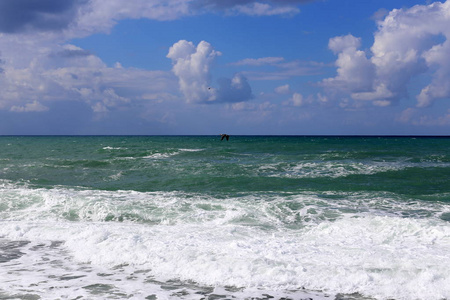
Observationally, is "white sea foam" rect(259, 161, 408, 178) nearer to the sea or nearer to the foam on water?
the sea

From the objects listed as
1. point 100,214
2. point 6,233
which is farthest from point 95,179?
point 6,233

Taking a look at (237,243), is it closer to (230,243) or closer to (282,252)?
(230,243)

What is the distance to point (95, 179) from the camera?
2183cm

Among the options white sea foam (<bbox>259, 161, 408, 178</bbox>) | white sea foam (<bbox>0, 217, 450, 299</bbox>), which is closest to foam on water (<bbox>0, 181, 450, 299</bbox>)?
white sea foam (<bbox>0, 217, 450, 299</bbox>)

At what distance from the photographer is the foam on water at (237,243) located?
21.6 ft

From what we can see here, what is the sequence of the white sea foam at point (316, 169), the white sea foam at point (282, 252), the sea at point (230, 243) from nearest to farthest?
the sea at point (230, 243) < the white sea foam at point (282, 252) < the white sea foam at point (316, 169)

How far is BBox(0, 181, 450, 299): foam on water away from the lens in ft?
21.6

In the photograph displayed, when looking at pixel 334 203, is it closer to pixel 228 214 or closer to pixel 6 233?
pixel 228 214

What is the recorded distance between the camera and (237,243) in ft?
27.8

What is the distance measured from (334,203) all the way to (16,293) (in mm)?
10551

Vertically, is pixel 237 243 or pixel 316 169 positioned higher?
pixel 316 169

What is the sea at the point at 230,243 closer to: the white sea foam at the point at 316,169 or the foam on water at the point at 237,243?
the foam on water at the point at 237,243

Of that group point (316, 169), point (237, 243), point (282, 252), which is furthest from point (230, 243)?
point (316, 169)

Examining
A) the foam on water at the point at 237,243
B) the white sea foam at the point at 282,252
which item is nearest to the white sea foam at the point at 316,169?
the foam on water at the point at 237,243
